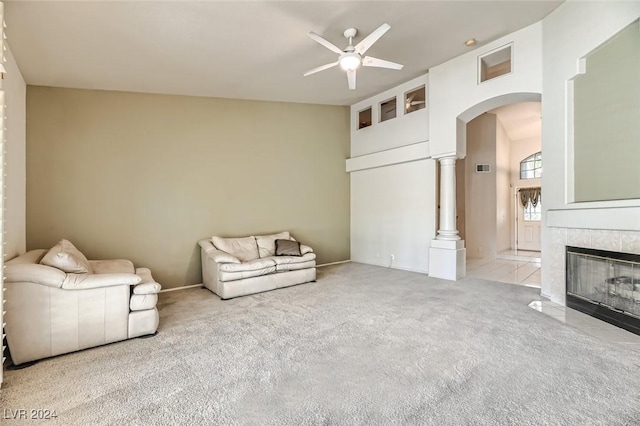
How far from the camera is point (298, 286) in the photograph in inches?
195

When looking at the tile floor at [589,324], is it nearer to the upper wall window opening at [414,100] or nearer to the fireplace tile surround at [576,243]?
the fireplace tile surround at [576,243]

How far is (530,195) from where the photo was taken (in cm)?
916

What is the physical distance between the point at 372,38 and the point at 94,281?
11.9 feet

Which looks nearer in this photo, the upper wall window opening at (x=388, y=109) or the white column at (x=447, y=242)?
the white column at (x=447, y=242)

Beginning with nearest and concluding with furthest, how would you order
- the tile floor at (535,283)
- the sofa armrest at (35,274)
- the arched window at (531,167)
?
1. the sofa armrest at (35,274)
2. the tile floor at (535,283)
3. the arched window at (531,167)

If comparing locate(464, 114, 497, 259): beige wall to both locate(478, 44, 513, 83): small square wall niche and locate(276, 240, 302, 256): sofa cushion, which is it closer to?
locate(478, 44, 513, 83): small square wall niche

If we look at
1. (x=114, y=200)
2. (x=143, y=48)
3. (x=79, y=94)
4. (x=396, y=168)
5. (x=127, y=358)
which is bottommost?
(x=127, y=358)

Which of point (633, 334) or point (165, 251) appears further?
point (165, 251)

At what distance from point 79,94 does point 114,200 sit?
160cm

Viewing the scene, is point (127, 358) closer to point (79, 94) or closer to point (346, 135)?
point (79, 94)

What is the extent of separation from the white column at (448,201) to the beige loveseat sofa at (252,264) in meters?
2.41

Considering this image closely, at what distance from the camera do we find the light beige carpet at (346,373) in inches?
73.4

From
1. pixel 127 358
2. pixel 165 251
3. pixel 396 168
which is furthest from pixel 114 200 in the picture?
pixel 396 168

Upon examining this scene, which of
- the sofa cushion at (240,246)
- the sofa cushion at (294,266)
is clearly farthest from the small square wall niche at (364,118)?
the sofa cushion at (240,246)
